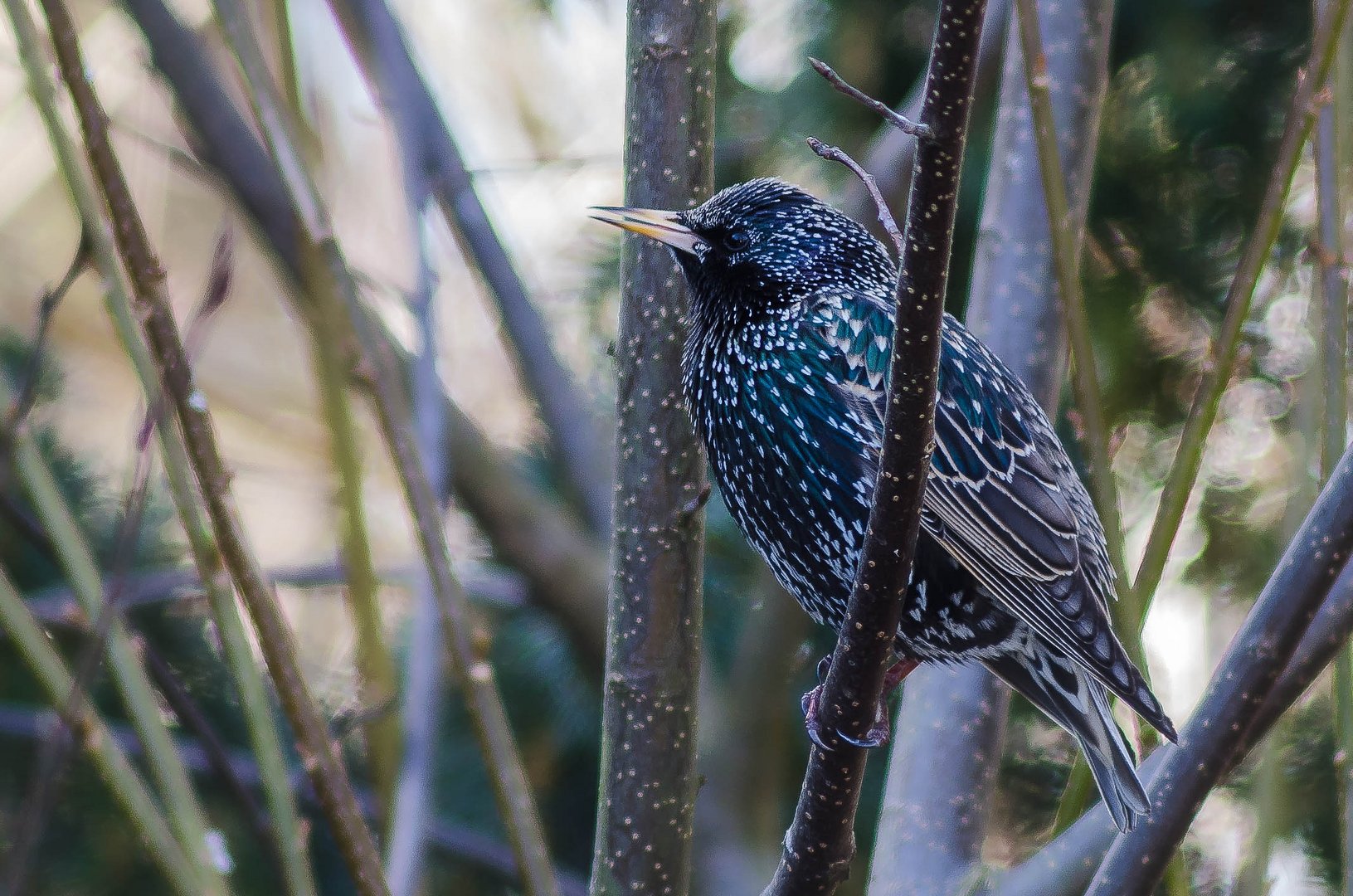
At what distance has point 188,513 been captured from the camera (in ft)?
4.38

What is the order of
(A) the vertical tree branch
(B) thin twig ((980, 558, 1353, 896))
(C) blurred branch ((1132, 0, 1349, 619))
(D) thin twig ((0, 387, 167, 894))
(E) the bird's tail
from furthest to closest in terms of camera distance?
(E) the bird's tail → (A) the vertical tree branch → (C) blurred branch ((1132, 0, 1349, 619)) → (B) thin twig ((980, 558, 1353, 896)) → (D) thin twig ((0, 387, 167, 894))

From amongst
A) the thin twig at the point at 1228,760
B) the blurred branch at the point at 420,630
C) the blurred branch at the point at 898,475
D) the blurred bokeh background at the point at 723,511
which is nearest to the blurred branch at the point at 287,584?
the blurred bokeh background at the point at 723,511

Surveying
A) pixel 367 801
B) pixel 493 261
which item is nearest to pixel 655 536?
pixel 493 261

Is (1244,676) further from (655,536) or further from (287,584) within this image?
(287,584)

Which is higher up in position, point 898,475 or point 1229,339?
point 1229,339

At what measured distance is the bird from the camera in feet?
7.08

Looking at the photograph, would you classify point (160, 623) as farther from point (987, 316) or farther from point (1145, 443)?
point (1145, 443)

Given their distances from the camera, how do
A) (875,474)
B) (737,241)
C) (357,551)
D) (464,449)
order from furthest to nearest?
(464,449) < (737,241) < (875,474) < (357,551)

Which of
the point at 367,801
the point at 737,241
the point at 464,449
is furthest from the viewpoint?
the point at 367,801

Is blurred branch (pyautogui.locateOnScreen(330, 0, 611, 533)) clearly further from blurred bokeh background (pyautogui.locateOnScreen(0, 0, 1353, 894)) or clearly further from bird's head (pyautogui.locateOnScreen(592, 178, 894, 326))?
bird's head (pyautogui.locateOnScreen(592, 178, 894, 326))

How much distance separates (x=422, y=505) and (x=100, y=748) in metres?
0.53

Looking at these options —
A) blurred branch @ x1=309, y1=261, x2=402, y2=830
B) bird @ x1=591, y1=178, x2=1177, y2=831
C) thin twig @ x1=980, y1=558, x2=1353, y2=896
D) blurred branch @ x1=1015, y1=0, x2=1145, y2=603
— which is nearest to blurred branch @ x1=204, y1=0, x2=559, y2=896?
blurred branch @ x1=309, y1=261, x2=402, y2=830

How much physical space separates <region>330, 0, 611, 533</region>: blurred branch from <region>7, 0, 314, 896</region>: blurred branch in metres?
1.70

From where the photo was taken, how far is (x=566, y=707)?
143 inches
